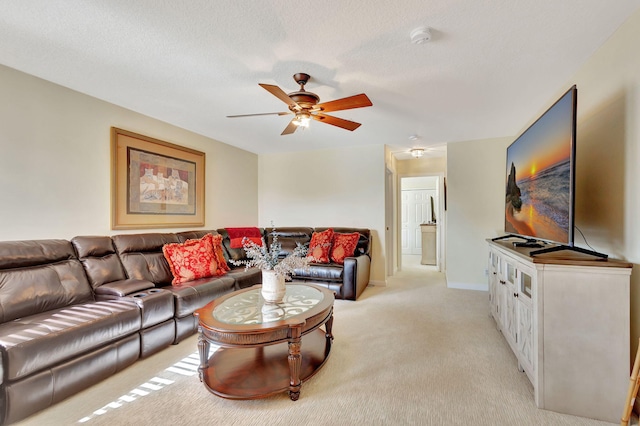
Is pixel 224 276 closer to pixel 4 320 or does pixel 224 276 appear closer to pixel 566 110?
pixel 4 320

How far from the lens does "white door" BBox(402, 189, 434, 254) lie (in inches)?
324

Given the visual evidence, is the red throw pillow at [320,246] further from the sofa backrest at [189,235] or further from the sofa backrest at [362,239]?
the sofa backrest at [189,235]

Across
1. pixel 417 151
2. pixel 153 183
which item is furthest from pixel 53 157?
pixel 417 151

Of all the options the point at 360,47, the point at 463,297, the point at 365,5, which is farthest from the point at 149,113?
the point at 463,297

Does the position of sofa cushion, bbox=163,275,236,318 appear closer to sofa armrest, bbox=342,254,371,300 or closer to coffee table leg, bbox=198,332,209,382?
coffee table leg, bbox=198,332,209,382

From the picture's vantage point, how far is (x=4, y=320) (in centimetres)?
198

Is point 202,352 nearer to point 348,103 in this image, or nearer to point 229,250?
point 348,103

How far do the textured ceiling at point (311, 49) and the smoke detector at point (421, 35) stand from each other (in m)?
0.03

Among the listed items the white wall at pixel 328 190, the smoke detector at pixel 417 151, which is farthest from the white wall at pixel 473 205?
the white wall at pixel 328 190

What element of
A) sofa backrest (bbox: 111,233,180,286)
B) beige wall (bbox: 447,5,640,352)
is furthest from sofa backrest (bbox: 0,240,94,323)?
beige wall (bbox: 447,5,640,352)

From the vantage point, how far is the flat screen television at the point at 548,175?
1786mm

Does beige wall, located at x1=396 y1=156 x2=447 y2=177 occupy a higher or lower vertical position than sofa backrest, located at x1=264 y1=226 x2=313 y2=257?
higher

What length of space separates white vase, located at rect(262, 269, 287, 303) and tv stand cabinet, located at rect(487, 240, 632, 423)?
177cm

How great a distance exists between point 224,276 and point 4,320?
1.73 meters
